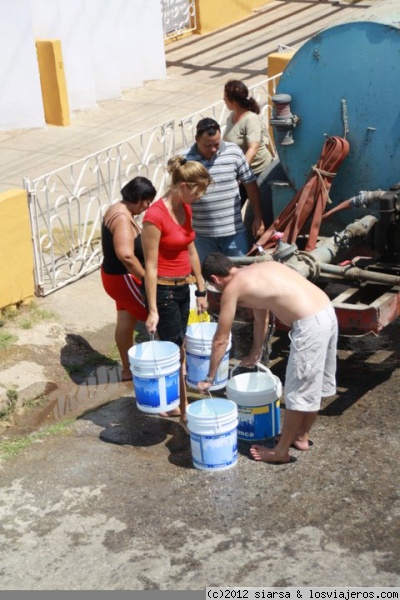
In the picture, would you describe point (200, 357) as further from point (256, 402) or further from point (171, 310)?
point (256, 402)

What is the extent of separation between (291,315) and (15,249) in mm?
2908

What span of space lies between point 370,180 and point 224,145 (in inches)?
42.6

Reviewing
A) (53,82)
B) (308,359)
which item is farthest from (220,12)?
(308,359)

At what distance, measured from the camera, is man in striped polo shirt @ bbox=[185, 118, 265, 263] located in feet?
24.4

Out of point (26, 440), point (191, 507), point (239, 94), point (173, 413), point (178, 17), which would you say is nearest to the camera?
point (191, 507)

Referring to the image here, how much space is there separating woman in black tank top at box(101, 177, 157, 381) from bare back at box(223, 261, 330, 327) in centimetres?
114

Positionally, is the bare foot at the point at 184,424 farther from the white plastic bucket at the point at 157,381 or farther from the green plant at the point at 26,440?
the green plant at the point at 26,440

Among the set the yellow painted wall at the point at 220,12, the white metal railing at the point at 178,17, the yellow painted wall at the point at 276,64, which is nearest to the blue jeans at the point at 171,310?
the yellow painted wall at the point at 276,64

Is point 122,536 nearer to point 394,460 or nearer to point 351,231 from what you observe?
point 394,460

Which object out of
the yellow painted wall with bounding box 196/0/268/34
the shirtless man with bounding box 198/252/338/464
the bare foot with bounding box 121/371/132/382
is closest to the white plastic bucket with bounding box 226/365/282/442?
the shirtless man with bounding box 198/252/338/464

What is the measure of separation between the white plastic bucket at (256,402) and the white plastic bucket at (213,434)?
6.9 inches

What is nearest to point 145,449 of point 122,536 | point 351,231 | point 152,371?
point 152,371

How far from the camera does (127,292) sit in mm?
7184

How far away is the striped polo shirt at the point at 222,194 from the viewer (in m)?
7.47
